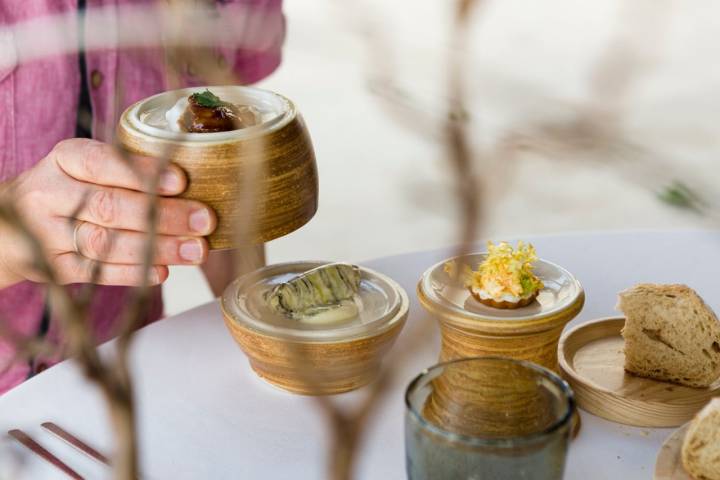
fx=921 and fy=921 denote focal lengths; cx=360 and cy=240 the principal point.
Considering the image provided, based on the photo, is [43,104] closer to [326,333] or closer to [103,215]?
[103,215]

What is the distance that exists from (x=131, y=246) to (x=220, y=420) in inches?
6.9

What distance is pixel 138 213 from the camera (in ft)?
2.67

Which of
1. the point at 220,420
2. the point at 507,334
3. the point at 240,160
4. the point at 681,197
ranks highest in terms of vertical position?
the point at 681,197

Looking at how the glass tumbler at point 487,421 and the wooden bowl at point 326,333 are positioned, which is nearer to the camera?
the glass tumbler at point 487,421

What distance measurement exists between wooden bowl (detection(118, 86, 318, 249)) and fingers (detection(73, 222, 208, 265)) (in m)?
0.02

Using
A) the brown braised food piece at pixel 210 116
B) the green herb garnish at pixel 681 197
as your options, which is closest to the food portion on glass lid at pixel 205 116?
the brown braised food piece at pixel 210 116

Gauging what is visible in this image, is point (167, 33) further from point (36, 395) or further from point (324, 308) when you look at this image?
point (36, 395)

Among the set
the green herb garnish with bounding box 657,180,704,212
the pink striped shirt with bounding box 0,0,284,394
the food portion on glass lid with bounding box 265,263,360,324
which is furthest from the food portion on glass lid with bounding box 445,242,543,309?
the green herb garnish with bounding box 657,180,704,212

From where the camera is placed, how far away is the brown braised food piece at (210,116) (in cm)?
74

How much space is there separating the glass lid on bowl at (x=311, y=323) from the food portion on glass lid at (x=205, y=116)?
0.45ft

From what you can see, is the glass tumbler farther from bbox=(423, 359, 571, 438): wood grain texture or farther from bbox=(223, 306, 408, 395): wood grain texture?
bbox=(223, 306, 408, 395): wood grain texture

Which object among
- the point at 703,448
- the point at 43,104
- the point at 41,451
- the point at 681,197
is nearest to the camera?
the point at 681,197

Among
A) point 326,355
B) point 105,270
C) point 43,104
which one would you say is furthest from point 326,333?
point 43,104

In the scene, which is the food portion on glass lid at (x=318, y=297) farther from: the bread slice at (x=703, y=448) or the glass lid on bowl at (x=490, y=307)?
the bread slice at (x=703, y=448)
